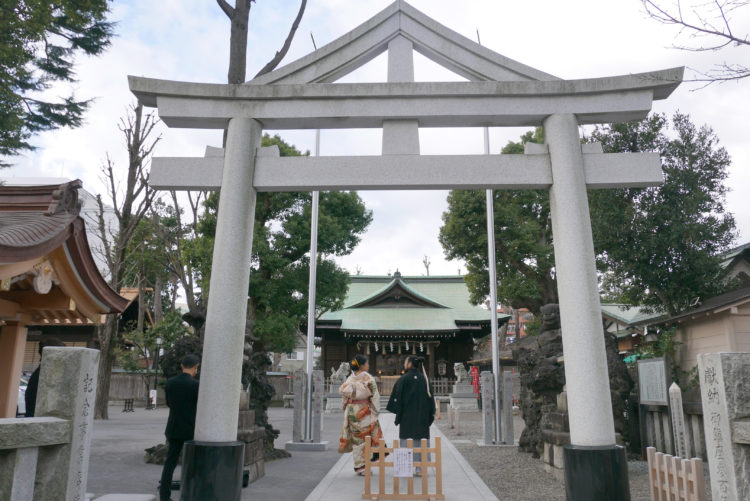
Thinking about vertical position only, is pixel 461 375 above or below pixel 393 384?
Answer: above

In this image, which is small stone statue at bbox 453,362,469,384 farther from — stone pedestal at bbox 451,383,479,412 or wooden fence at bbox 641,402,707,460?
wooden fence at bbox 641,402,707,460

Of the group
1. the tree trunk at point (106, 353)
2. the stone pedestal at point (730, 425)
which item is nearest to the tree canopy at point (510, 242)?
the tree trunk at point (106, 353)

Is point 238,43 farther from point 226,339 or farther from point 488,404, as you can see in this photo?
point 488,404

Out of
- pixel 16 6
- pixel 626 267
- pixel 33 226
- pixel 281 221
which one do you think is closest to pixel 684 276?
pixel 626 267

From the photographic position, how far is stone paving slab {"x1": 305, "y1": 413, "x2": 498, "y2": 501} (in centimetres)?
671

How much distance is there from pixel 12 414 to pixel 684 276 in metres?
13.8

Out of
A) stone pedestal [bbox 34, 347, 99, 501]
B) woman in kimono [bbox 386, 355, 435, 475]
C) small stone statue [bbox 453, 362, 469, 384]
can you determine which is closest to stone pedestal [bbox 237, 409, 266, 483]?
woman in kimono [bbox 386, 355, 435, 475]

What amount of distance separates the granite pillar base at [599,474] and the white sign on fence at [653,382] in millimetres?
3642

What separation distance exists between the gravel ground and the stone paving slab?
0.25m

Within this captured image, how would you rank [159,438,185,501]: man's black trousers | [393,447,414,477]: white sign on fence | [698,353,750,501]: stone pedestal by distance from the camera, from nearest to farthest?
1. [698,353,750,501]: stone pedestal
2. [159,438,185,501]: man's black trousers
3. [393,447,414,477]: white sign on fence

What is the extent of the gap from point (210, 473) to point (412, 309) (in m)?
24.5

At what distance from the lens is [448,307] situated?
30.0 metres

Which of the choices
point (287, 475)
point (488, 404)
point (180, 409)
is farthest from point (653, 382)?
point (180, 409)

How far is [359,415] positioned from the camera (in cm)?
796
